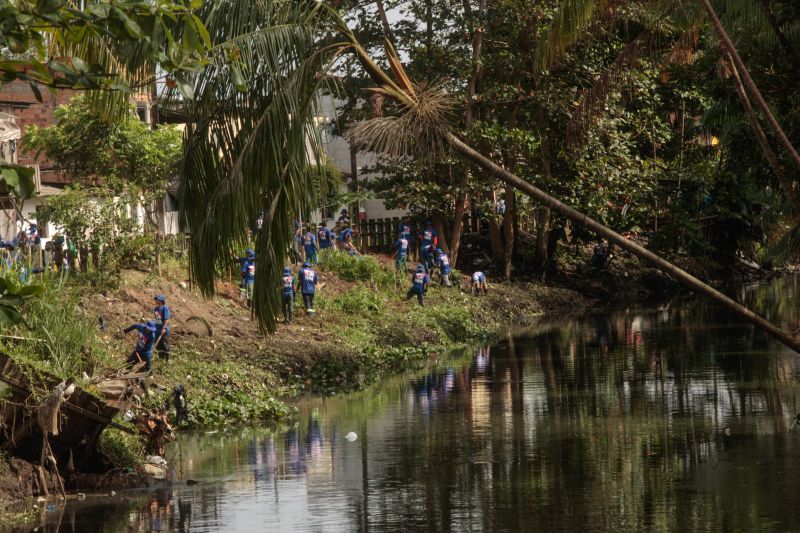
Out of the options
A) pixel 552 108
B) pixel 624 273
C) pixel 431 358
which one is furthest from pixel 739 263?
pixel 431 358

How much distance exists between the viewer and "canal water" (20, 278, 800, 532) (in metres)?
12.9

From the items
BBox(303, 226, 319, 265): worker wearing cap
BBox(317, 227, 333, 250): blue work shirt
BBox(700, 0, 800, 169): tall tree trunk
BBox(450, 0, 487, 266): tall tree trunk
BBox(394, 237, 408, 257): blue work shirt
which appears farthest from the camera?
BBox(394, 237, 408, 257): blue work shirt

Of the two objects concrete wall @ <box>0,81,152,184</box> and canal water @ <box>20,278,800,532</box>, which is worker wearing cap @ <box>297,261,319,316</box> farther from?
concrete wall @ <box>0,81,152,184</box>

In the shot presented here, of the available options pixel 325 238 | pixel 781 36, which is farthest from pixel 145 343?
pixel 325 238

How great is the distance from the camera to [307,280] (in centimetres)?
2986

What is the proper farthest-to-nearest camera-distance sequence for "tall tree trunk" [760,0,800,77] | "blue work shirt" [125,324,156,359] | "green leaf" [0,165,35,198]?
"blue work shirt" [125,324,156,359] < "tall tree trunk" [760,0,800,77] < "green leaf" [0,165,35,198]

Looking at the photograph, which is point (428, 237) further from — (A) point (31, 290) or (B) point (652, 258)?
(A) point (31, 290)

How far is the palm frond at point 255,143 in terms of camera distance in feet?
37.9

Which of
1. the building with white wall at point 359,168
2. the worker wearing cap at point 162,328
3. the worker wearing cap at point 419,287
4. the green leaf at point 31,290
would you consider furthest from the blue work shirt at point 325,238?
the green leaf at point 31,290

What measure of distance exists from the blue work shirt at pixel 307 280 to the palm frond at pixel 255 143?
58.2 ft

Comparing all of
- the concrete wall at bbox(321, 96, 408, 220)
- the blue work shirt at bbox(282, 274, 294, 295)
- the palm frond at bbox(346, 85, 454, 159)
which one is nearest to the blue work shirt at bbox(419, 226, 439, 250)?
the blue work shirt at bbox(282, 274, 294, 295)

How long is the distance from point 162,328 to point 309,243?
14.3 m

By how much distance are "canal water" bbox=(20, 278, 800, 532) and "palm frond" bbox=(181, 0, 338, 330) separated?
2866 millimetres

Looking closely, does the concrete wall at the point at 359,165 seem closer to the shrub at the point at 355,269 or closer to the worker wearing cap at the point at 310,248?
the shrub at the point at 355,269
